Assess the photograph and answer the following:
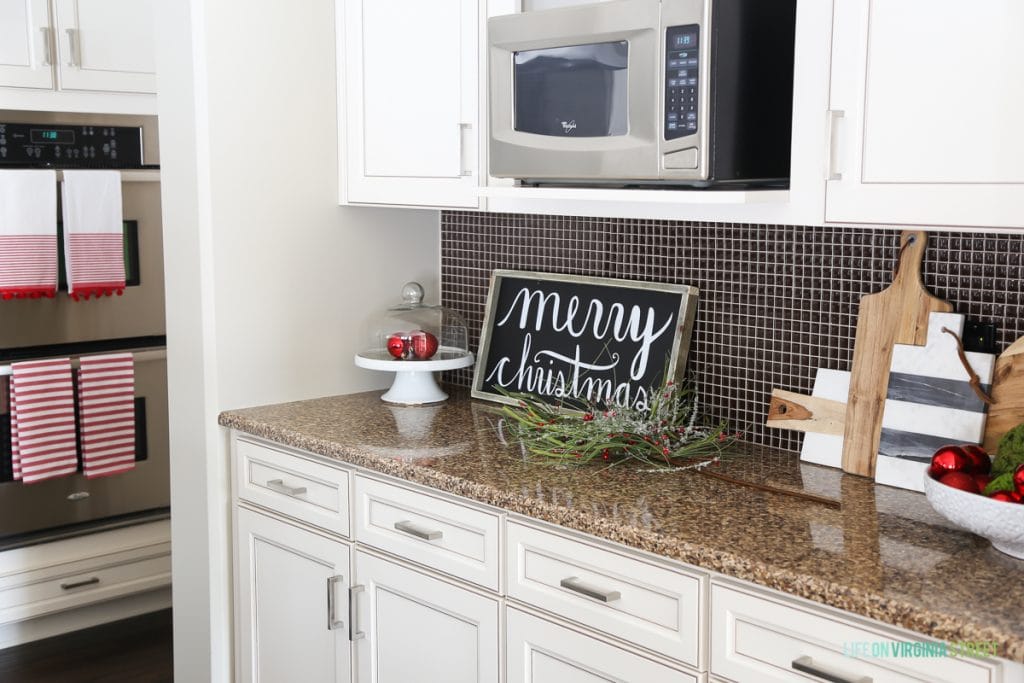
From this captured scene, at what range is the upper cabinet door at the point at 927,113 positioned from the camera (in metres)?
1.50

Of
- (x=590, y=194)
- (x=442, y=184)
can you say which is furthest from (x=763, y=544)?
(x=442, y=184)

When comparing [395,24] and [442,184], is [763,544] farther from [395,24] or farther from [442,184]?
[395,24]

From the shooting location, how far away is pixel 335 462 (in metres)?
2.22

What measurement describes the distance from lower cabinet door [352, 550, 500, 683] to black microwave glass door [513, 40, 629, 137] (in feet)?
2.75

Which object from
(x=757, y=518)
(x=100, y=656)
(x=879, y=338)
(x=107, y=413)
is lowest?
(x=100, y=656)

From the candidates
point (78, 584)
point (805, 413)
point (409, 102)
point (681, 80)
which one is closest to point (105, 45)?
point (409, 102)

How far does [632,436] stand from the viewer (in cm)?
200

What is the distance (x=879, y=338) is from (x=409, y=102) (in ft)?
3.61

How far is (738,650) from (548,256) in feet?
3.93

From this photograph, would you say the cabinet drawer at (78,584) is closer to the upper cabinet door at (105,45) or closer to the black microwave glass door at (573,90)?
the upper cabinet door at (105,45)

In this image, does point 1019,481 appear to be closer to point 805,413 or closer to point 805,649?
point 805,649

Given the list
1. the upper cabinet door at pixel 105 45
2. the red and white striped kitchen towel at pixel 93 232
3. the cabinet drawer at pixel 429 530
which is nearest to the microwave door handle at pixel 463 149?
the cabinet drawer at pixel 429 530

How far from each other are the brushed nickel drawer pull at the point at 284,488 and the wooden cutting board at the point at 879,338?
1093 mm

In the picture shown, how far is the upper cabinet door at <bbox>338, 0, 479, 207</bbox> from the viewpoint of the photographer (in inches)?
89.4
